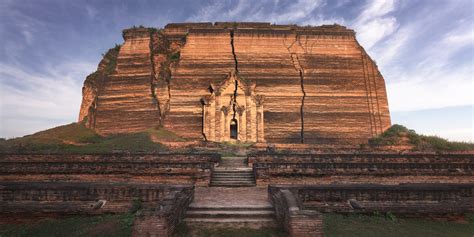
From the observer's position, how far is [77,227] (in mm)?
6426

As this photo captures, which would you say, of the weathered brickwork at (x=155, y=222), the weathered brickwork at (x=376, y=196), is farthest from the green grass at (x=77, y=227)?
the weathered brickwork at (x=376, y=196)

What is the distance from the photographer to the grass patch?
5922mm

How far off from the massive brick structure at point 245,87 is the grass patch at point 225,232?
17.8m

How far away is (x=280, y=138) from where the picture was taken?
24469 millimetres

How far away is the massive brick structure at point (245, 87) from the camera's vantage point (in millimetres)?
24625

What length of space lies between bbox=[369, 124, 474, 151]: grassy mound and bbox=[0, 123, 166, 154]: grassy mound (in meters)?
15.6

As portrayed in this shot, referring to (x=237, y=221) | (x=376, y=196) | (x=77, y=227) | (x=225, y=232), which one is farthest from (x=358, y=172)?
(x=77, y=227)

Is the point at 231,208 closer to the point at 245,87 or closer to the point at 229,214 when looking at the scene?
the point at 229,214

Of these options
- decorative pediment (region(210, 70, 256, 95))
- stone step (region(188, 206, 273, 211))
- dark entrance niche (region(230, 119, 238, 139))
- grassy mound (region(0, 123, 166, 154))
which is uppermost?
decorative pediment (region(210, 70, 256, 95))

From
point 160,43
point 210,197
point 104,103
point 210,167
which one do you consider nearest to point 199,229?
point 210,197

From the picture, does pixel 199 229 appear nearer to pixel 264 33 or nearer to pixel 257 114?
→ pixel 257 114

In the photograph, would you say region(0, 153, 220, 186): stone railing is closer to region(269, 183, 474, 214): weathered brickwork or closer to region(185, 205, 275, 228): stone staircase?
region(185, 205, 275, 228): stone staircase

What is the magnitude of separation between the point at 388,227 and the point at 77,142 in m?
21.6

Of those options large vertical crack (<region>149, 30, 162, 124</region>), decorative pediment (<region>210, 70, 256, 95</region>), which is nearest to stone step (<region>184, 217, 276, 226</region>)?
decorative pediment (<region>210, 70, 256, 95</region>)
